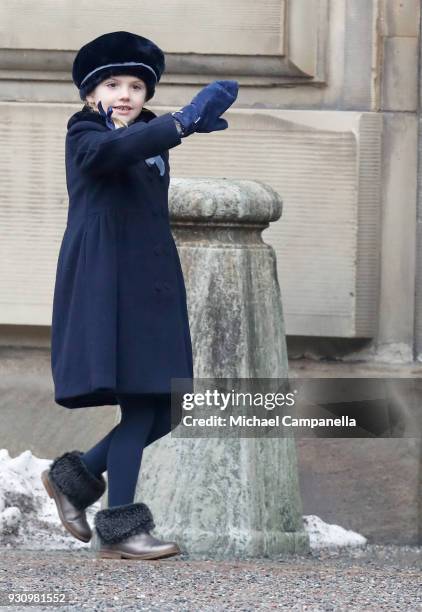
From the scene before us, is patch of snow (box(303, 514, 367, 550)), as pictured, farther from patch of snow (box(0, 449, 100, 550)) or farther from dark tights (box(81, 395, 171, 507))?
dark tights (box(81, 395, 171, 507))

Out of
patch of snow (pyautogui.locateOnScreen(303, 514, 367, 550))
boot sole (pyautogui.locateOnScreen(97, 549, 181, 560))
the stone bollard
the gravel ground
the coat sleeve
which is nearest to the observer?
the gravel ground

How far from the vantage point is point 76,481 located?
15.6 ft

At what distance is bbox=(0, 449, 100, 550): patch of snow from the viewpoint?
5637mm

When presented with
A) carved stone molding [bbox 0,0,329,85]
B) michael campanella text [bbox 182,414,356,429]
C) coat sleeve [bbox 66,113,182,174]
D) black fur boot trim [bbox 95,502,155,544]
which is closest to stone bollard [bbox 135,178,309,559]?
michael campanella text [bbox 182,414,356,429]

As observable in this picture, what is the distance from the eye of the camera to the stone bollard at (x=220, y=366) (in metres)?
5.29

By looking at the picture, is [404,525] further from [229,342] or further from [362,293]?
[229,342]

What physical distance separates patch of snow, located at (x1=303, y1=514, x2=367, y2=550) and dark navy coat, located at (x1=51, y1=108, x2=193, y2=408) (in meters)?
1.42

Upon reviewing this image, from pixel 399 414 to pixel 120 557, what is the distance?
6.15ft

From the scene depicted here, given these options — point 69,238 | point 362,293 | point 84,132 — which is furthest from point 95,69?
point 362,293

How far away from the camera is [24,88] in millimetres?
6309

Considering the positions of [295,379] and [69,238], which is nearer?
[69,238]

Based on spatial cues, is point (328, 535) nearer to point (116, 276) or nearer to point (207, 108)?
point (116, 276)

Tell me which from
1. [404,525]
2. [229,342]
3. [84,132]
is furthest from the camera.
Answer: [404,525]

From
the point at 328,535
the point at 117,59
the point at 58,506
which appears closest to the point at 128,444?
the point at 58,506
